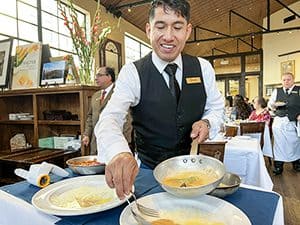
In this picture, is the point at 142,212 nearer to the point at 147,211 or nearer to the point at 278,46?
the point at 147,211

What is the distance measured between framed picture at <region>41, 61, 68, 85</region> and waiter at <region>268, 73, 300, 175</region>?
3.46 m

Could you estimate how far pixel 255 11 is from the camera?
9680 mm

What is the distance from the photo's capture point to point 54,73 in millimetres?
2605

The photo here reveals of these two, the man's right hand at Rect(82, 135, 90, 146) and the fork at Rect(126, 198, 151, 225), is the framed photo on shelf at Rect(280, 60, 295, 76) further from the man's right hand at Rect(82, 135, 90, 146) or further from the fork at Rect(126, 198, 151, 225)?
the fork at Rect(126, 198, 151, 225)

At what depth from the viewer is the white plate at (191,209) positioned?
0.67 m

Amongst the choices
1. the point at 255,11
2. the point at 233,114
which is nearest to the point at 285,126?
the point at 233,114

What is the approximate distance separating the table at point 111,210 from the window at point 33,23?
322cm

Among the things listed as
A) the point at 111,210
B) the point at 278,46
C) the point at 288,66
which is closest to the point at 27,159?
the point at 111,210

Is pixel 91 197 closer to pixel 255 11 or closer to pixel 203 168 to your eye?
pixel 203 168

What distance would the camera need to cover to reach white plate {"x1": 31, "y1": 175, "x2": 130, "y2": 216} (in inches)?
30.0

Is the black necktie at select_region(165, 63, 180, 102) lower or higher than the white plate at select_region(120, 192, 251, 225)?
higher

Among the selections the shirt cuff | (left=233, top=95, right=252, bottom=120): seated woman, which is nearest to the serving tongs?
the shirt cuff

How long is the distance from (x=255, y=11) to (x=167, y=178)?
1045 centimetres

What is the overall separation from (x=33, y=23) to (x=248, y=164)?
14.0ft
